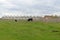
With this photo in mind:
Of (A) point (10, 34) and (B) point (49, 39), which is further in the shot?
(A) point (10, 34)

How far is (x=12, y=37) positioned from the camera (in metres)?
28.1

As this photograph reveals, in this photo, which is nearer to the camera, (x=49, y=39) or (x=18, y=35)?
(x=49, y=39)

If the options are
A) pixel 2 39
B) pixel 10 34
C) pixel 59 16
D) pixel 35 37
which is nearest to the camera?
pixel 2 39

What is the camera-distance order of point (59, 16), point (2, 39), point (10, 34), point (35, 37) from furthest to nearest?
point (59, 16)
point (10, 34)
point (35, 37)
point (2, 39)

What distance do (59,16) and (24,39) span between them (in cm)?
4857

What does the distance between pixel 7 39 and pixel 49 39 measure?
18.5 ft

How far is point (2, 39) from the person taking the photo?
26516 millimetres

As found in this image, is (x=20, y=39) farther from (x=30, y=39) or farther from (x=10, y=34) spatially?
(x=10, y=34)

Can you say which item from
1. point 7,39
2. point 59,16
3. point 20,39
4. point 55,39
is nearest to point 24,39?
point 20,39

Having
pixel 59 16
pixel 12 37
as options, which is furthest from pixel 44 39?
pixel 59 16

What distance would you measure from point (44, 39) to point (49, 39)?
72 centimetres

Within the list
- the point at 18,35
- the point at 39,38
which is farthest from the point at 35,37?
the point at 18,35

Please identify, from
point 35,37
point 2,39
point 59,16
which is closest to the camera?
point 2,39

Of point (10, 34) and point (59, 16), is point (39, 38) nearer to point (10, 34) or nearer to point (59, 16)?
point (10, 34)
